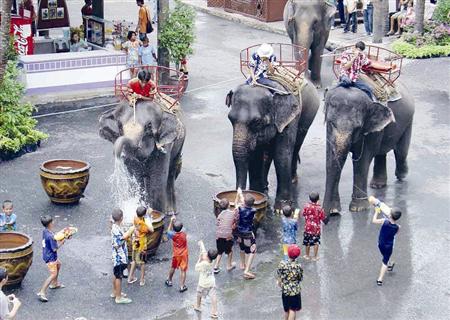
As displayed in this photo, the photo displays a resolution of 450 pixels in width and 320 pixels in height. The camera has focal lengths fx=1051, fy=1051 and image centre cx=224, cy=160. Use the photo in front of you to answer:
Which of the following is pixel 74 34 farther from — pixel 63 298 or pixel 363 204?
pixel 63 298

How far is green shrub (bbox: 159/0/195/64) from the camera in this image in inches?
1006

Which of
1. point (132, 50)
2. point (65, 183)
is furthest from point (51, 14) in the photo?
point (65, 183)

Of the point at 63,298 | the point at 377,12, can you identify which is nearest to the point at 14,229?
the point at 63,298

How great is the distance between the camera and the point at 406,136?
760 inches

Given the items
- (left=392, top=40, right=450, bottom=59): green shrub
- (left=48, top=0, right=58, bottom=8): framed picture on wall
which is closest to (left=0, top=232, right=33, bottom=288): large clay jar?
(left=48, top=0, right=58, bottom=8): framed picture on wall

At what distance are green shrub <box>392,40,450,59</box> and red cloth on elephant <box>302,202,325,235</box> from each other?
13946 millimetres

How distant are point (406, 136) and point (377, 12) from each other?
1101 cm

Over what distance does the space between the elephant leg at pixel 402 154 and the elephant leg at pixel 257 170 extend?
2793 millimetres

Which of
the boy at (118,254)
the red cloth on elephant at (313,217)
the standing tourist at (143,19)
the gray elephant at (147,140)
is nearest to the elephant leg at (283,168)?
the gray elephant at (147,140)

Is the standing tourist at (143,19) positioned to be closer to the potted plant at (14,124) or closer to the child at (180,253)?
the potted plant at (14,124)

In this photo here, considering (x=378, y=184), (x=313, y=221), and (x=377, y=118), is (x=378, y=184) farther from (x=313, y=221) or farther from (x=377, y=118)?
(x=313, y=221)

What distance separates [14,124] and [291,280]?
9.26 m

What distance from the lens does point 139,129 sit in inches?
620

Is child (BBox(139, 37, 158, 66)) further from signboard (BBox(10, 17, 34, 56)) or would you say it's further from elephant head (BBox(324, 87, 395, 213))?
elephant head (BBox(324, 87, 395, 213))
